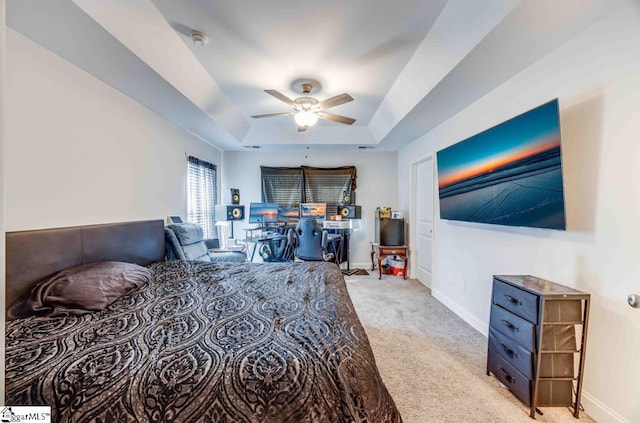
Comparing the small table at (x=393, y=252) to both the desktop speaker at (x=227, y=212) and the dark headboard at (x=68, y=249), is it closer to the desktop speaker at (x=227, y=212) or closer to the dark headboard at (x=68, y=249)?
the desktop speaker at (x=227, y=212)

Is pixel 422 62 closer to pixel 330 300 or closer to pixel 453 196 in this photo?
pixel 453 196

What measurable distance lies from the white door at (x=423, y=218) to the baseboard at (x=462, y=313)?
0.58m

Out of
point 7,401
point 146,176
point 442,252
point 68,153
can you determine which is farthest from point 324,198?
point 7,401

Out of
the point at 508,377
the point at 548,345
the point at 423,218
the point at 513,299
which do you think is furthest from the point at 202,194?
the point at 548,345

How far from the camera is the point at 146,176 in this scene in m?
3.02

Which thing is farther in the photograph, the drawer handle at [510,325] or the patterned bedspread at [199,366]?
the drawer handle at [510,325]

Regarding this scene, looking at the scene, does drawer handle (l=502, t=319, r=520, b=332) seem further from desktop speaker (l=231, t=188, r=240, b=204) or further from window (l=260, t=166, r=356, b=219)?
desktop speaker (l=231, t=188, r=240, b=204)

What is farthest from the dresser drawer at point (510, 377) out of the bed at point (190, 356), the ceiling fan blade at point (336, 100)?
the ceiling fan blade at point (336, 100)

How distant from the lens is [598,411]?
1596 mm

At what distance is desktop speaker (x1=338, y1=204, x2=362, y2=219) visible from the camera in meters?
5.22

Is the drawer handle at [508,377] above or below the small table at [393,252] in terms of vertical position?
below

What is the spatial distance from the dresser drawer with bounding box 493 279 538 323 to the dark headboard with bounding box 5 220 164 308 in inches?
127

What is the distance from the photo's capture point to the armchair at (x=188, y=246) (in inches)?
A: 124

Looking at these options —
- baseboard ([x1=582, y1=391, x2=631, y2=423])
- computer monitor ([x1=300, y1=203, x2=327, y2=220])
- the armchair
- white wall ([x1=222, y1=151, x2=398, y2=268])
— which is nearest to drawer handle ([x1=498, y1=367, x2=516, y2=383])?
baseboard ([x1=582, y1=391, x2=631, y2=423])
